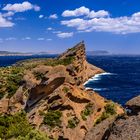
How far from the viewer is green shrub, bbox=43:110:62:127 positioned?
50156mm

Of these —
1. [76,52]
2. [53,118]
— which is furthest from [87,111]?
[76,52]

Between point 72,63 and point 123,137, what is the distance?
71.5m

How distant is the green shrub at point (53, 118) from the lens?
5016 cm

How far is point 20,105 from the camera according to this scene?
218 feet

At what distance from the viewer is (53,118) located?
165 feet

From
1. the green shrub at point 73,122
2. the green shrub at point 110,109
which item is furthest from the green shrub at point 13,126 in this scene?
the green shrub at point 110,109

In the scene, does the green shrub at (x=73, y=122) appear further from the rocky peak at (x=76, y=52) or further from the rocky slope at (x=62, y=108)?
the rocky peak at (x=76, y=52)

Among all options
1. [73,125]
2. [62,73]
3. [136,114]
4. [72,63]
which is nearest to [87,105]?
[73,125]

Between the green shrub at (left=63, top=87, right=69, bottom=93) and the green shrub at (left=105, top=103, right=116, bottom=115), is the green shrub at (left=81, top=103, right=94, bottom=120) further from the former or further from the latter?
the green shrub at (left=63, top=87, right=69, bottom=93)

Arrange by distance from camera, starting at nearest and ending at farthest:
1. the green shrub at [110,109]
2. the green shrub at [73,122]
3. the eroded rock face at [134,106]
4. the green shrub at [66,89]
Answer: the eroded rock face at [134,106] < the green shrub at [73,122] < the green shrub at [66,89] < the green shrub at [110,109]

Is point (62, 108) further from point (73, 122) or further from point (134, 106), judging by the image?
point (134, 106)

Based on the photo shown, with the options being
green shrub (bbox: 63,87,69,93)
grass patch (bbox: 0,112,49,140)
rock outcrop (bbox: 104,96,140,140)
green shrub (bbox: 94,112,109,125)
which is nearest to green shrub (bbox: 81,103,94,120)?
green shrub (bbox: 94,112,109,125)

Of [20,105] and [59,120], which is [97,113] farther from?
[20,105]

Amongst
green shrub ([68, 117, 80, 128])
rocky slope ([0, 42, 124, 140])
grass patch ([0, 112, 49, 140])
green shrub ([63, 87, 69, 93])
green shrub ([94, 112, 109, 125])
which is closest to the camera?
grass patch ([0, 112, 49, 140])
